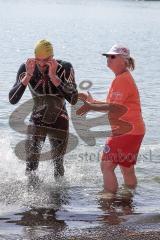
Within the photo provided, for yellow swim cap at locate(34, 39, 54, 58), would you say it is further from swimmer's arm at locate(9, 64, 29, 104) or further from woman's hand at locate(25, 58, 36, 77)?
swimmer's arm at locate(9, 64, 29, 104)

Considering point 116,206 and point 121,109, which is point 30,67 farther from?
point 116,206

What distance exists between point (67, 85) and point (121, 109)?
3.14 feet

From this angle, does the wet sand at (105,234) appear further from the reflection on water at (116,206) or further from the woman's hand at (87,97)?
the woman's hand at (87,97)

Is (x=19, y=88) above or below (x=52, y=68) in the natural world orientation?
below

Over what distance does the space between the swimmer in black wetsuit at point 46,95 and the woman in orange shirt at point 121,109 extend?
0.44 m

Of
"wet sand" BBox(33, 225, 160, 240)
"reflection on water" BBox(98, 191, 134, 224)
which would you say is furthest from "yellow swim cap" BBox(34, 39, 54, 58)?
"wet sand" BBox(33, 225, 160, 240)

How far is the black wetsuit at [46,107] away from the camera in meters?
8.03

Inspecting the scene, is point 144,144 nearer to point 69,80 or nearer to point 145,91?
point 69,80

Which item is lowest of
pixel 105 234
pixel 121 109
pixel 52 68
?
pixel 105 234

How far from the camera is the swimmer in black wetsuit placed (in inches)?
311

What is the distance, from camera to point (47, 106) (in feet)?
27.0

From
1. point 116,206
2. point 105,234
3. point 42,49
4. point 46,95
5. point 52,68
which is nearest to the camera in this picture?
point 105,234

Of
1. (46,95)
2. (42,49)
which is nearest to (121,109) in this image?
(46,95)

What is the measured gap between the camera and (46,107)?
8258 mm
